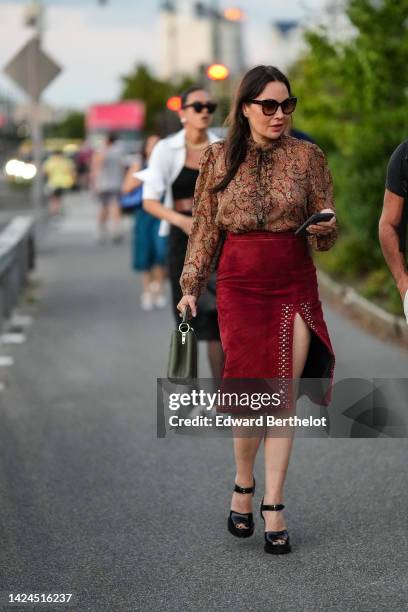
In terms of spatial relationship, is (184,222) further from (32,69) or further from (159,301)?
(32,69)

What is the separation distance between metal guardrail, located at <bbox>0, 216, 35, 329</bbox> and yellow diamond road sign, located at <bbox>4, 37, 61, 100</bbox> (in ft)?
16.3

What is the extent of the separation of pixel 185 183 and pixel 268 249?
221 cm

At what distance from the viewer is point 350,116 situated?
633 inches

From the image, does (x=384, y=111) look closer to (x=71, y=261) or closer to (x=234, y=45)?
(x=71, y=261)

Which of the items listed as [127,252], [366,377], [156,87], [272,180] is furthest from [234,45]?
[272,180]

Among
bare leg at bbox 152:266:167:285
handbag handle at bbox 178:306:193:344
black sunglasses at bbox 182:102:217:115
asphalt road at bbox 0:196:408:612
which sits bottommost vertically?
bare leg at bbox 152:266:167:285

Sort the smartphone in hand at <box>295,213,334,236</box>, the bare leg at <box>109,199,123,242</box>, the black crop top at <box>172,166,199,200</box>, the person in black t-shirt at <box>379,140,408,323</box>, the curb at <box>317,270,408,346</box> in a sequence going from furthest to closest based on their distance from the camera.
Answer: the bare leg at <box>109,199,123,242</box> < the curb at <box>317,270,408,346</box> < the black crop top at <box>172,166,199,200</box> < the person in black t-shirt at <box>379,140,408,323</box> < the smartphone in hand at <box>295,213,334,236</box>

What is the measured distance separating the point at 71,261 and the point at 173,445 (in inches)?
481

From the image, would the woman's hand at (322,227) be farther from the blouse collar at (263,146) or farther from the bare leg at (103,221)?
the bare leg at (103,221)

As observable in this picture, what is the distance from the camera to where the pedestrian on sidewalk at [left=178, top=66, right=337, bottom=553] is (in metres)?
→ 5.11

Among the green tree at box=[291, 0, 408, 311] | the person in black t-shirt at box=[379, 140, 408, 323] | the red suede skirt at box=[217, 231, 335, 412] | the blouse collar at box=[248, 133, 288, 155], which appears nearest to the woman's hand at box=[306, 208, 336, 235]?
the red suede skirt at box=[217, 231, 335, 412]

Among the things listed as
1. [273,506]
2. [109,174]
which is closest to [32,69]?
[109,174]

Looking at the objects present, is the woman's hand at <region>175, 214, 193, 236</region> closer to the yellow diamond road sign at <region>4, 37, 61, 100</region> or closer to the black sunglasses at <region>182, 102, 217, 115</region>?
the black sunglasses at <region>182, 102, 217, 115</region>

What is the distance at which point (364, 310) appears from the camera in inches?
482
